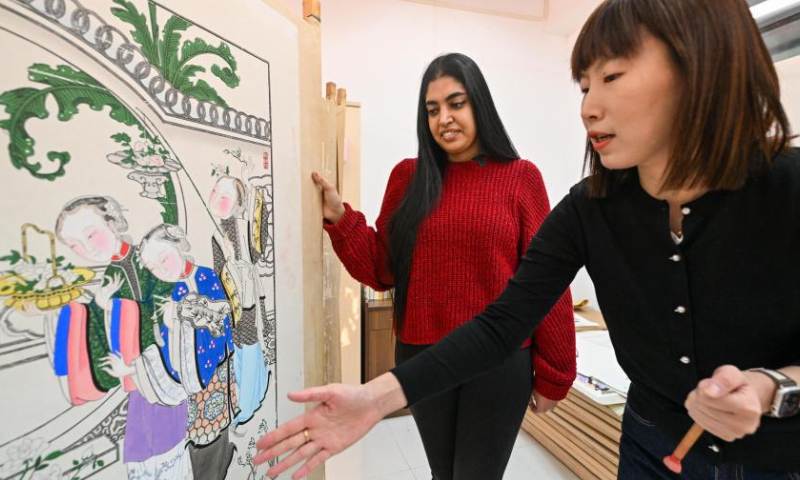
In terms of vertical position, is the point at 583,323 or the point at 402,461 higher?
the point at 583,323

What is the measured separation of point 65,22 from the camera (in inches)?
15.6

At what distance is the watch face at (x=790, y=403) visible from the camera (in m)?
0.44

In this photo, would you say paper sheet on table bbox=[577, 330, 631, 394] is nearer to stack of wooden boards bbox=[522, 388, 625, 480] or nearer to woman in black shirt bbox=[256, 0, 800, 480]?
stack of wooden boards bbox=[522, 388, 625, 480]

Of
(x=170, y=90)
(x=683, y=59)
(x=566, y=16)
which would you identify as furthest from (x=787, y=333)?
(x=566, y=16)

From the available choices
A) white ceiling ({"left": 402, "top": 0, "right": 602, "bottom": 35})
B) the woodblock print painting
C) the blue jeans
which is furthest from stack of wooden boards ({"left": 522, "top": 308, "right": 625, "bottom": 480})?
white ceiling ({"left": 402, "top": 0, "right": 602, "bottom": 35})

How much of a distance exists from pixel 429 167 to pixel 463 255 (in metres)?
0.23

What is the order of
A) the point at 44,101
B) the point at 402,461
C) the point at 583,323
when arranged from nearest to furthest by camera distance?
the point at 44,101 → the point at 402,461 → the point at 583,323

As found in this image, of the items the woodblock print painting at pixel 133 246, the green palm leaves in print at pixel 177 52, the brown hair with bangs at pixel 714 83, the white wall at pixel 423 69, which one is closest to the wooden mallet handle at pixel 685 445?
the brown hair with bangs at pixel 714 83

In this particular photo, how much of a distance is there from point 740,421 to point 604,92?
41cm

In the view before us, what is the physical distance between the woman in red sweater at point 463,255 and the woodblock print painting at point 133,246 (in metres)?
0.30

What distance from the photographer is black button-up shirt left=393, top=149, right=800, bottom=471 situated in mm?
483

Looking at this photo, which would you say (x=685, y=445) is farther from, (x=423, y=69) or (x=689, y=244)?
(x=423, y=69)

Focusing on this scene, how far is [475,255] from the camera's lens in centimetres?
89

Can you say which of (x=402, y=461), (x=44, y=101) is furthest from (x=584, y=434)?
(x=44, y=101)
